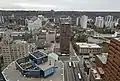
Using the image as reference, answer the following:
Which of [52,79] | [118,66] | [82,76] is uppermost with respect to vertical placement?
[118,66]

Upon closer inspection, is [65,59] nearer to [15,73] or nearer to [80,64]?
[80,64]

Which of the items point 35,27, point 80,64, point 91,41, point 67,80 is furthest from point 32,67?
point 35,27

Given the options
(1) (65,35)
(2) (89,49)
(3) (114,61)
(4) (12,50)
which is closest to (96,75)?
(3) (114,61)

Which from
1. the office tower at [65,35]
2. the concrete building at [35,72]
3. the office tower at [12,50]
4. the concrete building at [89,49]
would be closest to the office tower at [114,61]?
the concrete building at [35,72]

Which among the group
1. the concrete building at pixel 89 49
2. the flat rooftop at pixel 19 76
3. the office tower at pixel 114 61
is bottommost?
the concrete building at pixel 89 49

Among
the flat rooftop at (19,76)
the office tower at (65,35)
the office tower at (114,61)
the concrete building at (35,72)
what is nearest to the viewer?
the office tower at (114,61)

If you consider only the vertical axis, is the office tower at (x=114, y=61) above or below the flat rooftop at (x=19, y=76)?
above

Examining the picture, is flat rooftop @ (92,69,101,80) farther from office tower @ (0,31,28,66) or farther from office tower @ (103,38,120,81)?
office tower @ (0,31,28,66)

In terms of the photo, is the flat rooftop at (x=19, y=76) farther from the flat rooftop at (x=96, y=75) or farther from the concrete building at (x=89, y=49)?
the concrete building at (x=89, y=49)

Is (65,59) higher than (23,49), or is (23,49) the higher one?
(23,49)

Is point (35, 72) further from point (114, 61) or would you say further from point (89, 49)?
point (89, 49)

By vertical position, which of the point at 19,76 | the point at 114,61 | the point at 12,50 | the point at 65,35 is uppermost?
the point at 114,61
